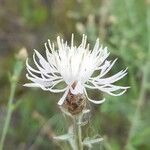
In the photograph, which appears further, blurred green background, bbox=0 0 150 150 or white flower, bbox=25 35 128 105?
A: blurred green background, bbox=0 0 150 150

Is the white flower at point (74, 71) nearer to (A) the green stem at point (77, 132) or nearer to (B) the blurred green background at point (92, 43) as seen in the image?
(A) the green stem at point (77, 132)

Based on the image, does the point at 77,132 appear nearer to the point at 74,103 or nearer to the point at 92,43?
the point at 74,103

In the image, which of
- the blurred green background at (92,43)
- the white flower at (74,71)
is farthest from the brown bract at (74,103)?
the blurred green background at (92,43)

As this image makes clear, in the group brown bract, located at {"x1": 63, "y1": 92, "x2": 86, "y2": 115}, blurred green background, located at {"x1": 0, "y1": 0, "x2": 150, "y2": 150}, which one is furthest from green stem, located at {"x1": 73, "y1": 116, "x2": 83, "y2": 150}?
blurred green background, located at {"x1": 0, "y1": 0, "x2": 150, "y2": 150}

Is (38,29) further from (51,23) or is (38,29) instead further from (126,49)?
(126,49)

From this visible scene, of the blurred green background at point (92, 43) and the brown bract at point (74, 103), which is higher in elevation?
the blurred green background at point (92, 43)

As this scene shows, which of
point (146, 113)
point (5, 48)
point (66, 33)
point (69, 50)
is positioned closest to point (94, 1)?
point (66, 33)

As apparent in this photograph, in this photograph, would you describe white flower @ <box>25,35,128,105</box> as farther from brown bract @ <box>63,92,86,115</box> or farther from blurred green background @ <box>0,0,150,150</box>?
blurred green background @ <box>0,0,150,150</box>

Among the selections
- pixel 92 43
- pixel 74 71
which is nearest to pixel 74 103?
pixel 74 71
